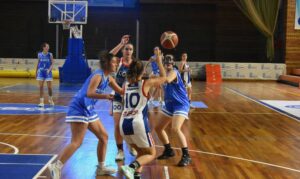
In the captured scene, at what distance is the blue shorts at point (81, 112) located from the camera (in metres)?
4.93

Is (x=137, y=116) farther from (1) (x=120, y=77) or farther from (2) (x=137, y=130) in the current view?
(1) (x=120, y=77)

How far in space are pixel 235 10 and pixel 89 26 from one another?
9.03 metres

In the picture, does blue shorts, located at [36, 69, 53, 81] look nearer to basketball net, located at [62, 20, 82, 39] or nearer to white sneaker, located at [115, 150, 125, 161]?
white sneaker, located at [115, 150, 125, 161]

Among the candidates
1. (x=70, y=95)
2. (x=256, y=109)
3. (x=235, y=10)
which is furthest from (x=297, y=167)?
(x=235, y=10)

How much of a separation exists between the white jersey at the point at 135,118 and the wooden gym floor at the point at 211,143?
828 millimetres

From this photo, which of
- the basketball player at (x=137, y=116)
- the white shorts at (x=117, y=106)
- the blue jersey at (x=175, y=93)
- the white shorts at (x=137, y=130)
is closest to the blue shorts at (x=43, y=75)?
the white shorts at (x=117, y=106)

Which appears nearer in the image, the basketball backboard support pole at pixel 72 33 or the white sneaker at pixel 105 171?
the white sneaker at pixel 105 171

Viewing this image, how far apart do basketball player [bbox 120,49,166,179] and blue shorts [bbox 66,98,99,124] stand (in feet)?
1.57

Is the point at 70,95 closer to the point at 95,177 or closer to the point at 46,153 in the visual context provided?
the point at 46,153

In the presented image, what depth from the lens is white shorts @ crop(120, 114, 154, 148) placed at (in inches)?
183

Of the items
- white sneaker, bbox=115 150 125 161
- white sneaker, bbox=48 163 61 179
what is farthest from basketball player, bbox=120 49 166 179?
white sneaker, bbox=115 150 125 161

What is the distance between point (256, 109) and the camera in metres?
12.4

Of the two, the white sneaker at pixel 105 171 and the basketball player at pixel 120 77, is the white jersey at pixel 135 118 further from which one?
the basketball player at pixel 120 77

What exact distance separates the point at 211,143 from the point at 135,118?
3168 mm
